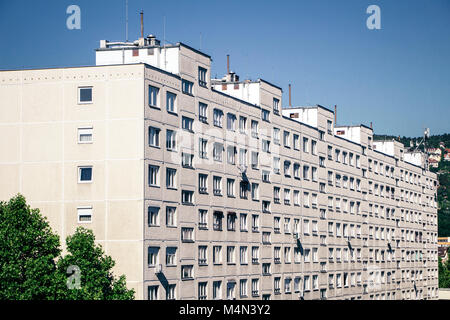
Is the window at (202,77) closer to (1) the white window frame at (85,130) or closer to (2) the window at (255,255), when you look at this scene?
(1) the white window frame at (85,130)

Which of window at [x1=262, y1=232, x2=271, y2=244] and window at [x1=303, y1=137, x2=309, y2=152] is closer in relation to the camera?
window at [x1=262, y1=232, x2=271, y2=244]

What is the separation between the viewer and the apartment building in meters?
59.5

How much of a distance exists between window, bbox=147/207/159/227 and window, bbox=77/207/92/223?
4753mm

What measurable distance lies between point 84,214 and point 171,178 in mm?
8457

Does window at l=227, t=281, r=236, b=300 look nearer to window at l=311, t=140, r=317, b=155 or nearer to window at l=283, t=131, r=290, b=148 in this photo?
window at l=283, t=131, r=290, b=148

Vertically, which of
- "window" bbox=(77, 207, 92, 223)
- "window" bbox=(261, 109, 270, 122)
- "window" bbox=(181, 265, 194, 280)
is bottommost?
"window" bbox=(181, 265, 194, 280)

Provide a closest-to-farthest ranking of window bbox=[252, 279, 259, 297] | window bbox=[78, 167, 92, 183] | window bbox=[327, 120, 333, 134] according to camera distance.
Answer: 1. window bbox=[78, 167, 92, 183]
2. window bbox=[252, 279, 259, 297]
3. window bbox=[327, 120, 333, 134]

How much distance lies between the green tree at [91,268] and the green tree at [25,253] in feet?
4.06

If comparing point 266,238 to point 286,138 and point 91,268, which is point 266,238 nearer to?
point 286,138

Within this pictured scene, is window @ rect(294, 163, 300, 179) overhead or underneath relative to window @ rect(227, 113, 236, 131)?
underneath

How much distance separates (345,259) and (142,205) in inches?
2050

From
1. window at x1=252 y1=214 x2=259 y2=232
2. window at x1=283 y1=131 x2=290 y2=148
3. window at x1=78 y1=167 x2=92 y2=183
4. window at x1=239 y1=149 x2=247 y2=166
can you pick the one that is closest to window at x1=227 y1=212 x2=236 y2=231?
window at x1=252 y1=214 x2=259 y2=232

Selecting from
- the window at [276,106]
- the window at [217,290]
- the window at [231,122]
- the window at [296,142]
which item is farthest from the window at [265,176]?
the window at [217,290]
